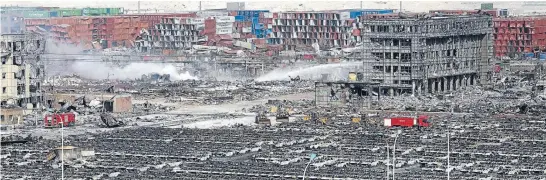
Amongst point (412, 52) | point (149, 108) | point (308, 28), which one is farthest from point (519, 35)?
point (149, 108)

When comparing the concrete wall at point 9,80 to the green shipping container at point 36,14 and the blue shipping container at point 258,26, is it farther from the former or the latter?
the green shipping container at point 36,14

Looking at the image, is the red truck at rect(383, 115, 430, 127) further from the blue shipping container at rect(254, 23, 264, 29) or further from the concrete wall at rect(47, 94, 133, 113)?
the blue shipping container at rect(254, 23, 264, 29)

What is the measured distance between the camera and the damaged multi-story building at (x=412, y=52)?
89.7 metres

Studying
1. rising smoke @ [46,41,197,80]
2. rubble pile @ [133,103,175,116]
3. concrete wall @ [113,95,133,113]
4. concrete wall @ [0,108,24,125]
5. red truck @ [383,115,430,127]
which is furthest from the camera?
rising smoke @ [46,41,197,80]

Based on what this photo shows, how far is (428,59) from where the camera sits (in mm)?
91000

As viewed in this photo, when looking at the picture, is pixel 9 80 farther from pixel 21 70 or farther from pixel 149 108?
pixel 149 108

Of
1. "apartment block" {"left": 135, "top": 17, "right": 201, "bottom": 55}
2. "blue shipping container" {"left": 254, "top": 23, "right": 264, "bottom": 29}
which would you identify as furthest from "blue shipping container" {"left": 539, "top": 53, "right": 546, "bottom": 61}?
"blue shipping container" {"left": 254, "top": 23, "right": 264, "bottom": 29}

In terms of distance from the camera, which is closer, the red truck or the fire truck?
the red truck

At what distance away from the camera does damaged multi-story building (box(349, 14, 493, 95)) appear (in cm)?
8969

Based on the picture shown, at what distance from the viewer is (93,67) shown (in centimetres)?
→ 11594

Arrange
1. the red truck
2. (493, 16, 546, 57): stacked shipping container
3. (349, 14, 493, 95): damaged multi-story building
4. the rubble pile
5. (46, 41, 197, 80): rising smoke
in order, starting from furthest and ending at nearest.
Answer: (493, 16, 546, 57): stacked shipping container, (46, 41, 197, 80): rising smoke, (349, 14, 493, 95): damaged multi-story building, the rubble pile, the red truck

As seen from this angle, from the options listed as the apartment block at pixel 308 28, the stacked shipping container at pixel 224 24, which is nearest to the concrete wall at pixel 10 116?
the stacked shipping container at pixel 224 24

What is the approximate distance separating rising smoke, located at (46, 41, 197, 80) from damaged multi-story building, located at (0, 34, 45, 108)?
2541cm

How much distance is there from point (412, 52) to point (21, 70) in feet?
Answer: 78.0
